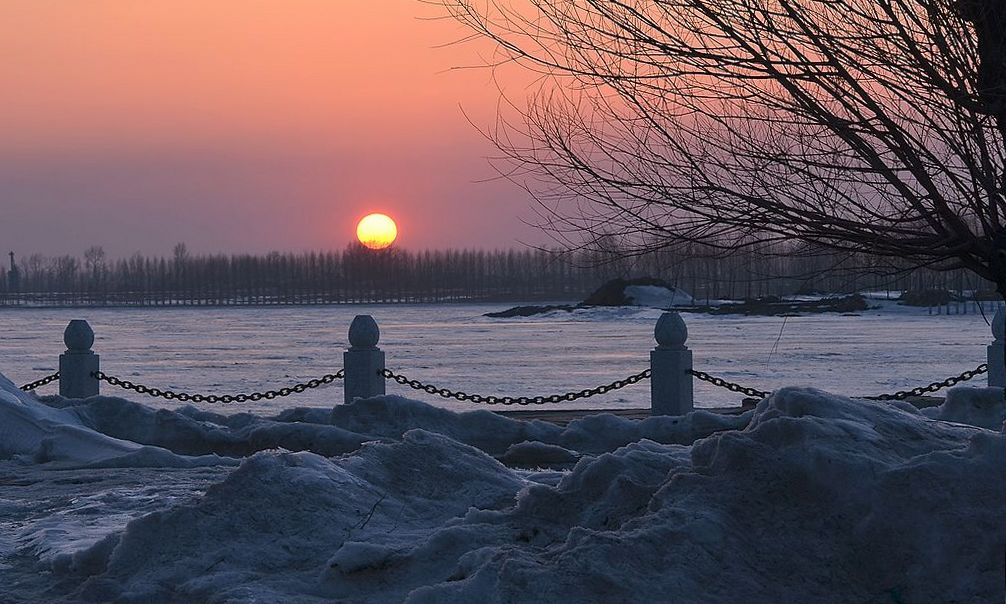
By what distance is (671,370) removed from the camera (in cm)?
1120

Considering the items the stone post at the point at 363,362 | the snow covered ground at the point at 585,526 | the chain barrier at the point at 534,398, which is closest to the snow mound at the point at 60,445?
the snow covered ground at the point at 585,526

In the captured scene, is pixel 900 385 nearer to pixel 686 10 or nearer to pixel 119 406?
pixel 119 406

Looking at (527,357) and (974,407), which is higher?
(974,407)

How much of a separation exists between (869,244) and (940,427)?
0.97 meters

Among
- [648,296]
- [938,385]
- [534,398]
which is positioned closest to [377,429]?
[534,398]

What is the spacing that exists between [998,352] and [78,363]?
9845 mm

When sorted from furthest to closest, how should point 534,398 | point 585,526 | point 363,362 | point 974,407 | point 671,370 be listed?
point 534,398
point 363,362
point 671,370
point 974,407
point 585,526

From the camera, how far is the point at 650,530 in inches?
169

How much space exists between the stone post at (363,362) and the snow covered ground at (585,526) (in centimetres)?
489

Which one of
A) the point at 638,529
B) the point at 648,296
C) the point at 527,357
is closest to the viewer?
the point at 638,529

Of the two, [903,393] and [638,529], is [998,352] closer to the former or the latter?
[903,393]

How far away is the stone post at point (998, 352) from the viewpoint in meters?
10.9

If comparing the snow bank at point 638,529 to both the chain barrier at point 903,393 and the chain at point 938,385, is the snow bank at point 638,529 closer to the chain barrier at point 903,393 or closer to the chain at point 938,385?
the chain barrier at point 903,393

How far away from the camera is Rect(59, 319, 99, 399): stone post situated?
1264cm
